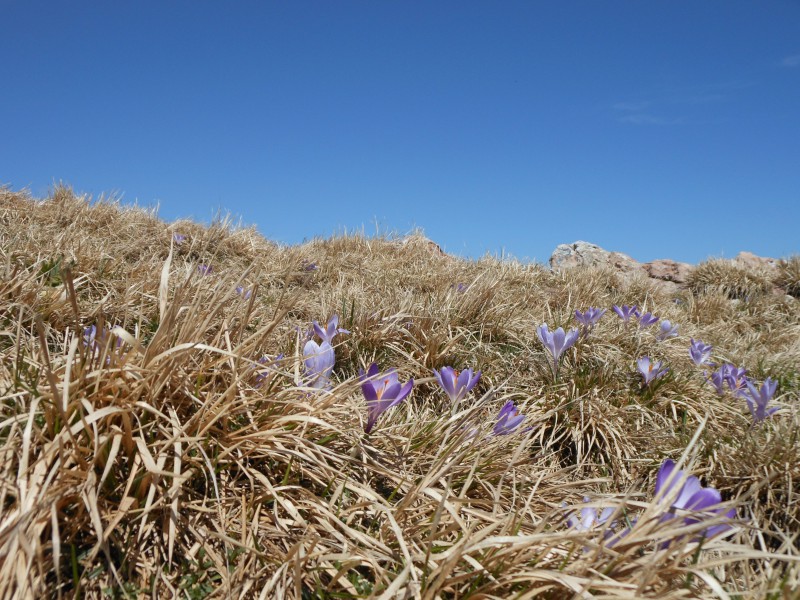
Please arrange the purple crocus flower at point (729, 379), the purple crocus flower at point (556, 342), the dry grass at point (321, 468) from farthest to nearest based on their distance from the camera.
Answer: the purple crocus flower at point (729, 379)
the purple crocus flower at point (556, 342)
the dry grass at point (321, 468)

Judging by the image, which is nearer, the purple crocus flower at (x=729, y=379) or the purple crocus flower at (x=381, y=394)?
the purple crocus flower at (x=381, y=394)

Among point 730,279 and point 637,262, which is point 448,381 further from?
point 637,262

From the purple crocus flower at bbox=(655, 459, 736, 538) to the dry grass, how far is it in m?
0.05

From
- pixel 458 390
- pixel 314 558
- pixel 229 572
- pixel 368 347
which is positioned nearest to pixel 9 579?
pixel 229 572

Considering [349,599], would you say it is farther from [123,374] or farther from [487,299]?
[487,299]


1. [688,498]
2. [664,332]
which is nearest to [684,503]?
[688,498]

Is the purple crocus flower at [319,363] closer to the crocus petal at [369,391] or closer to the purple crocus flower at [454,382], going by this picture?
the crocus petal at [369,391]

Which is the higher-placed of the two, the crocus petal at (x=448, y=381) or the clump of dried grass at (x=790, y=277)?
the clump of dried grass at (x=790, y=277)

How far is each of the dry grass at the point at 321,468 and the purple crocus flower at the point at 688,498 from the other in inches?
2.0

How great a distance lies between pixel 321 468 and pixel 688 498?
100cm

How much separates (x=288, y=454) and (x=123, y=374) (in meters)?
0.51

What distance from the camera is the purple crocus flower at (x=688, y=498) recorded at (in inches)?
48.6

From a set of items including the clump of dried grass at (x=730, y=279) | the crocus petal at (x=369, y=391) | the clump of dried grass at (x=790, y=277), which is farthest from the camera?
the clump of dried grass at (x=790, y=277)

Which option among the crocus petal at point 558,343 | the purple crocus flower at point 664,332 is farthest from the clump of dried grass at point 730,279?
the crocus petal at point 558,343
